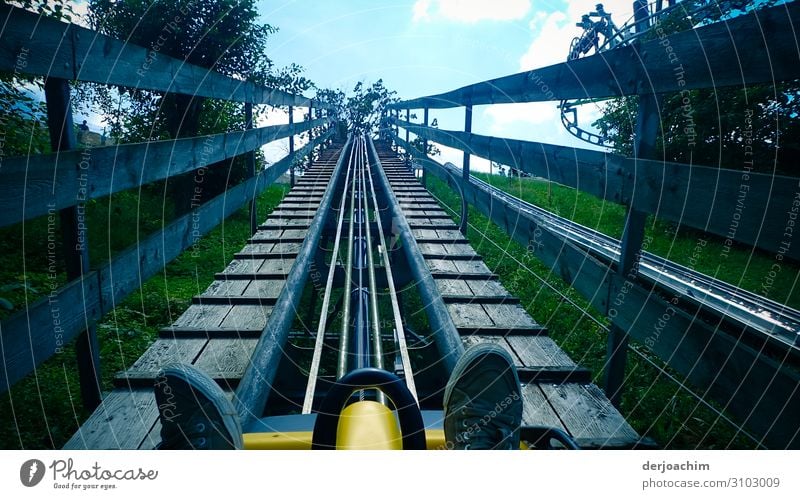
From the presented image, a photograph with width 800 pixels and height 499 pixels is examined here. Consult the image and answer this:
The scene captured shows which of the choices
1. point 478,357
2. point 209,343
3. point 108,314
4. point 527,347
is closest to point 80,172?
point 209,343

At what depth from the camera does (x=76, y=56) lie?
4.74 feet

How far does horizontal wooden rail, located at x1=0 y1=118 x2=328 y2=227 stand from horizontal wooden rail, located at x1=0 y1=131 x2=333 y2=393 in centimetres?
24

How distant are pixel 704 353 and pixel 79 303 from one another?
1727 mm

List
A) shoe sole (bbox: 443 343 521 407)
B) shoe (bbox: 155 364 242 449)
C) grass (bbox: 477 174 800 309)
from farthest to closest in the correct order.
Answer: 1. grass (bbox: 477 174 800 309)
2. shoe sole (bbox: 443 343 521 407)
3. shoe (bbox: 155 364 242 449)

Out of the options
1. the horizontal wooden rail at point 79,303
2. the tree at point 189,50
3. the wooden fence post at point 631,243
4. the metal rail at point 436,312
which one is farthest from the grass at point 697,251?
the tree at point 189,50

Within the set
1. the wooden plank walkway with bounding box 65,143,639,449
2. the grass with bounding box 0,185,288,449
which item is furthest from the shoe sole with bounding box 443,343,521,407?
the grass with bounding box 0,185,288,449

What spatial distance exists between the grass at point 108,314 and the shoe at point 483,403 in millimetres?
1220

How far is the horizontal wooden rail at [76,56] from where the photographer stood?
1234 millimetres

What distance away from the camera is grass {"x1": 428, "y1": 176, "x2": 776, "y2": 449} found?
2.07 m

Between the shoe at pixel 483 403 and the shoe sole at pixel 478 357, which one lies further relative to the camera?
the shoe sole at pixel 478 357

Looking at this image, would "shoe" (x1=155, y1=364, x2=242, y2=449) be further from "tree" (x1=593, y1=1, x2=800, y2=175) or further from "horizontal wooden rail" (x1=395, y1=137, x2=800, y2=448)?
"tree" (x1=593, y1=1, x2=800, y2=175)

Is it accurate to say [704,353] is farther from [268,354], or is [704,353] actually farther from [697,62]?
[268,354]

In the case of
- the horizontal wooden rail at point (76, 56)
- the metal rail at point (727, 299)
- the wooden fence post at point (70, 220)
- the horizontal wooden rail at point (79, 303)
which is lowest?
the metal rail at point (727, 299)

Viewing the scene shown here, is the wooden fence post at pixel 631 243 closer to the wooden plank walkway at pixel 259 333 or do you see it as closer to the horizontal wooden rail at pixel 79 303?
the wooden plank walkway at pixel 259 333
